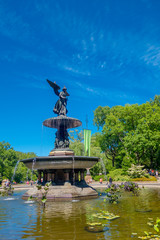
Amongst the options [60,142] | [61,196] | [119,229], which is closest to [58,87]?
[60,142]

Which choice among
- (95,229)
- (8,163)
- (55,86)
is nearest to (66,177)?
(95,229)

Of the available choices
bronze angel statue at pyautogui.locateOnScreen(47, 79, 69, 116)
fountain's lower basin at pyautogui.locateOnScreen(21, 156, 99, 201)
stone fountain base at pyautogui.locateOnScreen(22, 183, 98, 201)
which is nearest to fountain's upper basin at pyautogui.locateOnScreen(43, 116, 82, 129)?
bronze angel statue at pyautogui.locateOnScreen(47, 79, 69, 116)

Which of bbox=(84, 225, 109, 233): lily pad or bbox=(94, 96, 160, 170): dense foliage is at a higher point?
bbox=(94, 96, 160, 170): dense foliage

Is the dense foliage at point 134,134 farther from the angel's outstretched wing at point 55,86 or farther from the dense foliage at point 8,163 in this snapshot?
the angel's outstretched wing at point 55,86

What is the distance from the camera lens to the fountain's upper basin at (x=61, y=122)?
49.2ft

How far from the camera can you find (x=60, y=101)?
663 inches

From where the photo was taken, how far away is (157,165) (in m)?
40.5

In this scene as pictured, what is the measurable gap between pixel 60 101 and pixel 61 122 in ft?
7.80

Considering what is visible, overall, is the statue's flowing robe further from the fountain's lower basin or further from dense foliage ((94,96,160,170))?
dense foliage ((94,96,160,170))

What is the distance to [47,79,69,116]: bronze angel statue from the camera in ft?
54.0

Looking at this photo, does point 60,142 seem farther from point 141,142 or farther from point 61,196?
point 141,142

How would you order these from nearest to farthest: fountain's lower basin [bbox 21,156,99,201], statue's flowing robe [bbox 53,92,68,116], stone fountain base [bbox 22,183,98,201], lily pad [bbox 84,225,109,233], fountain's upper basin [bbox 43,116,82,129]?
lily pad [bbox 84,225,109,233], stone fountain base [bbox 22,183,98,201], fountain's lower basin [bbox 21,156,99,201], fountain's upper basin [bbox 43,116,82,129], statue's flowing robe [bbox 53,92,68,116]

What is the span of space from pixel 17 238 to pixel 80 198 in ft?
24.8

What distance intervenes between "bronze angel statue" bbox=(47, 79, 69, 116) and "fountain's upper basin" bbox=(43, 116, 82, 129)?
1.09 metres
